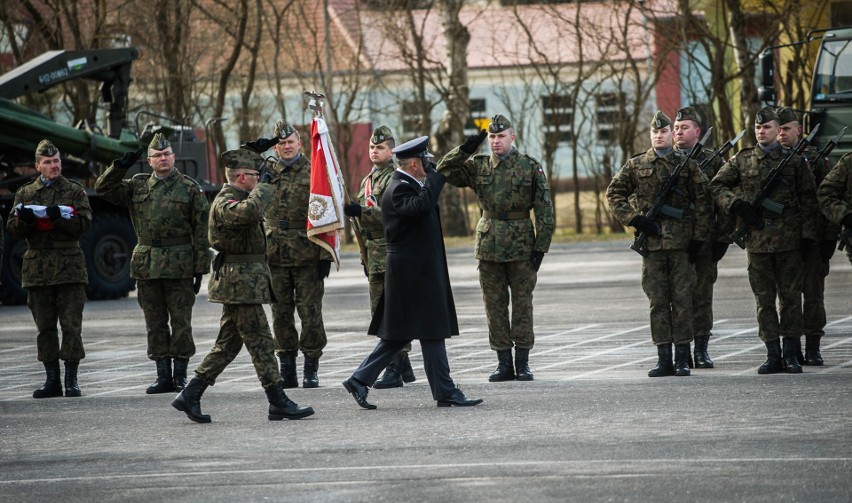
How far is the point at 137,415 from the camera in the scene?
1068cm

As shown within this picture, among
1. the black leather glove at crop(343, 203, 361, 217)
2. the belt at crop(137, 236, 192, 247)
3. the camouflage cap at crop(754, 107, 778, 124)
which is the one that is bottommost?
the belt at crop(137, 236, 192, 247)

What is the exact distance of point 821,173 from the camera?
12266 mm

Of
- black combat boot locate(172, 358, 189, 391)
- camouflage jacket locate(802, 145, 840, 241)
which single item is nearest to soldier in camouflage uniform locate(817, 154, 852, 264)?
camouflage jacket locate(802, 145, 840, 241)

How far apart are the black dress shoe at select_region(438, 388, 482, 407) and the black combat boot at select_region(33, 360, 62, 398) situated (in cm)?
340

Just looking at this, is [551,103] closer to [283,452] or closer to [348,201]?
[348,201]

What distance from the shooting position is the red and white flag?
11.0m

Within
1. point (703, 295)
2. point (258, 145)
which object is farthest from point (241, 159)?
point (703, 295)

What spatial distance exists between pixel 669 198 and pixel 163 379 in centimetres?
408

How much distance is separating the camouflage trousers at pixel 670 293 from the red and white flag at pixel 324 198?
93.5 inches

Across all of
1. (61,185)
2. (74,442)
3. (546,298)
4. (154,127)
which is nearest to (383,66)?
(154,127)

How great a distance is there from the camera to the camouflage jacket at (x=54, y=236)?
12.2 m

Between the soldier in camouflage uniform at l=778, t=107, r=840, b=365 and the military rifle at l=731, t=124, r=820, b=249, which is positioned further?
the soldier in camouflage uniform at l=778, t=107, r=840, b=365

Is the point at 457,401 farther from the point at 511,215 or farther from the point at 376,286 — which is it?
the point at 511,215

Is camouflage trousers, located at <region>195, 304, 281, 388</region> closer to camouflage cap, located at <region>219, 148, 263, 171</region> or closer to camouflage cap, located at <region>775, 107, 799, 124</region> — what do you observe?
camouflage cap, located at <region>219, 148, 263, 171</region>
